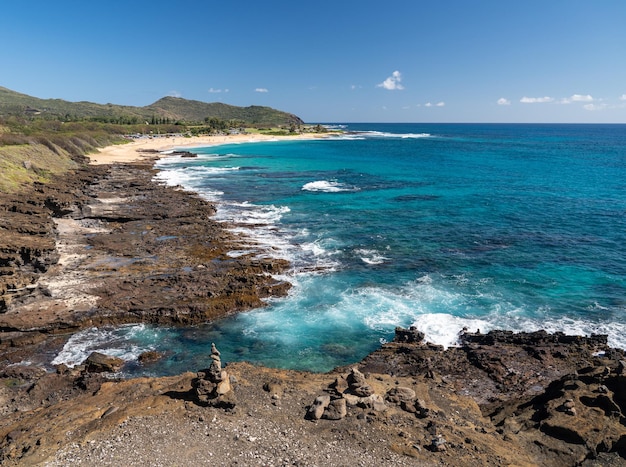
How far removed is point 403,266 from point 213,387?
2036cm

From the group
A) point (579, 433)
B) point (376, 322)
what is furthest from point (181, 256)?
point (579, 433)

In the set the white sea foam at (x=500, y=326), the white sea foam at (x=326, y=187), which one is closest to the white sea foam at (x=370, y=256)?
the white sea foam at (x=500, y=326)

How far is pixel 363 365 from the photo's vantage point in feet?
63.1

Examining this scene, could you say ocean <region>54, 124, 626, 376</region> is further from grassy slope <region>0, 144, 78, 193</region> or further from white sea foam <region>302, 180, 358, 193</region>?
grassy slope <region>0, 144, 78, 193</region>

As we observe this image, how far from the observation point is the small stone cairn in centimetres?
1391

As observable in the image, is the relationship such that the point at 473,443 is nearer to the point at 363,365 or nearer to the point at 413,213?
the point at 363,365

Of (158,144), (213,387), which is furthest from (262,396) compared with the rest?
(158,144)

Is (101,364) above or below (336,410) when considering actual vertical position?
below

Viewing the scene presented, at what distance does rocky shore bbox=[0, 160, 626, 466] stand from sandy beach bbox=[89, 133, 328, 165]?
65.6 metres

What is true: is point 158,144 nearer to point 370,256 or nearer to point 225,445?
point 370,256

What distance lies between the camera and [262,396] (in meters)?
14.9

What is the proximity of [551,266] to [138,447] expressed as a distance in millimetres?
31033

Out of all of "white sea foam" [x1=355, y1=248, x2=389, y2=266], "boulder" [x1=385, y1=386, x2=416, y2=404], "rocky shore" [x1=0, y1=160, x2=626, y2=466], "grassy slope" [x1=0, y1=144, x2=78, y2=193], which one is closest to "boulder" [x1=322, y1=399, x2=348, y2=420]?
"rocky shore" [x1=0, y1=160, x2=626, y2=466]

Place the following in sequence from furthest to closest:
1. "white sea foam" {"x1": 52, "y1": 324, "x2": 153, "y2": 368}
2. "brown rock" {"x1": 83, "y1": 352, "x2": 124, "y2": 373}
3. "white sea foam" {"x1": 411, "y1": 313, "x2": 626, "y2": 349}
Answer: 1. "white sea foam" {"x1": 411, "y1": 313, "x2": 626, "y2": 349}
2. "white sea foam" {"x1": 52, "y1": 324, "x2": 153, "y2": 368}
3. "brown rock" {"x1": 83, "y1": 352, "x2": 124, "y2": 373}
